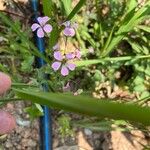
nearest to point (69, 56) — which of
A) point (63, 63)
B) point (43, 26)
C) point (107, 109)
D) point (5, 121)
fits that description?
point (63, 63)

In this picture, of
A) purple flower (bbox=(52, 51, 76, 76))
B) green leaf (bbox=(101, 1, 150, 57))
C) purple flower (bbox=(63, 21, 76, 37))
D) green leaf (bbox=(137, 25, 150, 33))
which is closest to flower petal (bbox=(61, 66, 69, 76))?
purple flower (bbox=(52, 51, 76, 76))

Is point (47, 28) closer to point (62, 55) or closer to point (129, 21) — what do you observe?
point (62, 55)

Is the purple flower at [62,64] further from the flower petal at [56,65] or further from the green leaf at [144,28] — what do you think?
the green leaf at [144,28]

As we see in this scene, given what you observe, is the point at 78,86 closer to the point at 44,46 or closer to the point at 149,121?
the point at 44,46

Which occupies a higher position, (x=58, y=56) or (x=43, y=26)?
(x=43, y=26)

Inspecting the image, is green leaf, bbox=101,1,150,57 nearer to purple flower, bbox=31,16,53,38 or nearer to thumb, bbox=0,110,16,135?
purple flower, bbox=31,16,53,38

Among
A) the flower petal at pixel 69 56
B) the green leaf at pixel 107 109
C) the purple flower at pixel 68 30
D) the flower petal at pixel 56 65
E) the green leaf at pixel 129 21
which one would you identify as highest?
the green leaf at pixel 129 21

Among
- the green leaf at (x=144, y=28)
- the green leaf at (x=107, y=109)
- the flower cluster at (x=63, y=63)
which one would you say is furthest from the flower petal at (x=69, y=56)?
the green leaf at (x=107, y=109)

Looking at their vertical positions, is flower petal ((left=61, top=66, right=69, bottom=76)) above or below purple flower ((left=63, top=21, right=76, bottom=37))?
below
